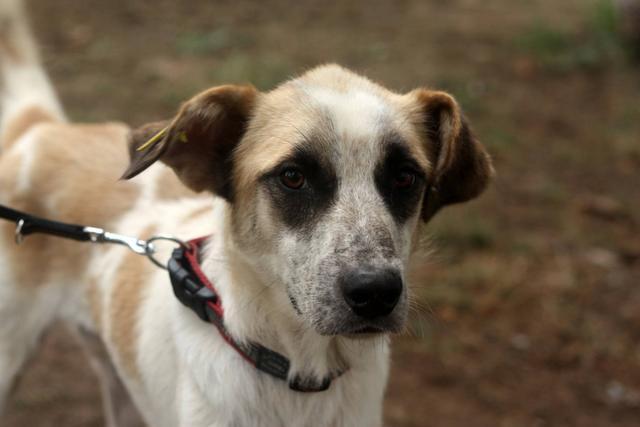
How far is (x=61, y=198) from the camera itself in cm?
354

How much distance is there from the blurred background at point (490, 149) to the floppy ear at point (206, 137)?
95 centimetres

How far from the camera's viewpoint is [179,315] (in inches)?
113

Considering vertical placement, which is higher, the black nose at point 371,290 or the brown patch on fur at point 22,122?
the black nose at point 371,290

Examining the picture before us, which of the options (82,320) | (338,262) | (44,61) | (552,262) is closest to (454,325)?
(552,262)

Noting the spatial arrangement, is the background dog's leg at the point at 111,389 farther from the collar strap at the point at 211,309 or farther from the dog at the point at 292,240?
the collar strap at the point at 211,309

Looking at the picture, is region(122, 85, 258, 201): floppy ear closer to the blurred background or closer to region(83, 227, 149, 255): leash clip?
region(83, 227, 149, 255): leash clip

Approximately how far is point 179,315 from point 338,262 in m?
0.79

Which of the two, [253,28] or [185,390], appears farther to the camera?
[253,28]

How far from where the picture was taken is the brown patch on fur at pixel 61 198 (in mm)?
3488

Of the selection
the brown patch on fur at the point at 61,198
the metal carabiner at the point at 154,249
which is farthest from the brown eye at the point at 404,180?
the brown patch on fur at the point at 61,198

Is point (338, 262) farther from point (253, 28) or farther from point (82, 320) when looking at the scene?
point (253, 28)

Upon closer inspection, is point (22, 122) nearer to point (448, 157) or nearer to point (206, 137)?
point (206, 137)

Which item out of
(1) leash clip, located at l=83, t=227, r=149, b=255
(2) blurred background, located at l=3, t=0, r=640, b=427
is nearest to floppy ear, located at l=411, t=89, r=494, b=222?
(2) blurred background, located at l=3, t=0, r=640, b=427

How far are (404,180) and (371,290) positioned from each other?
0.47m
